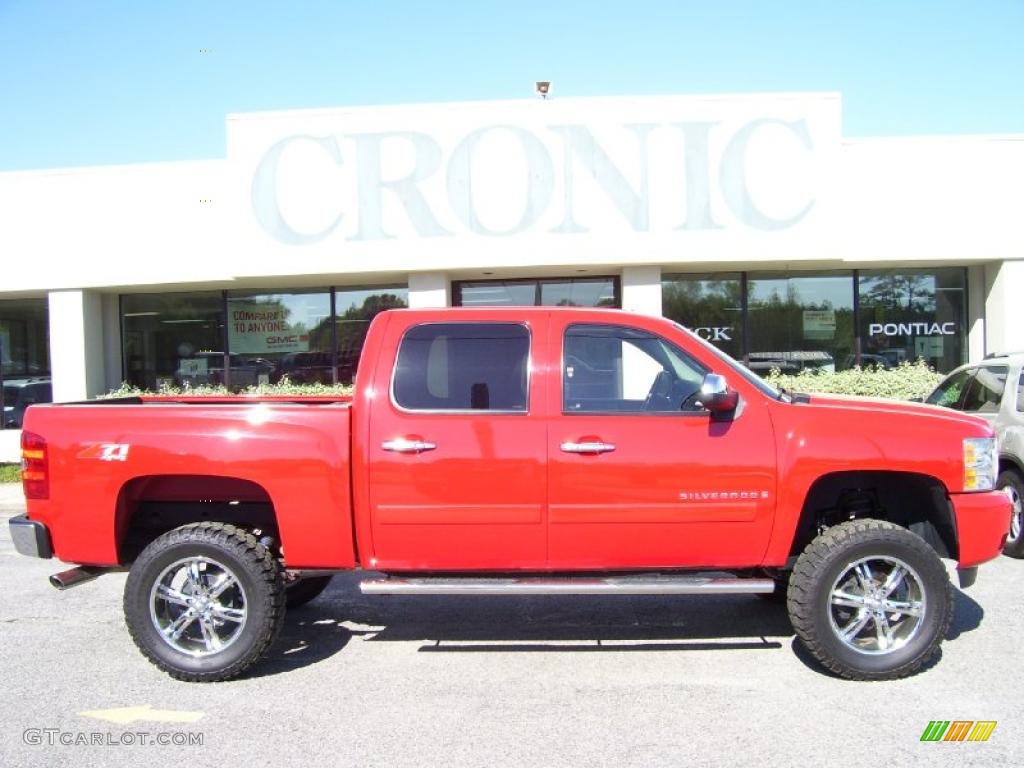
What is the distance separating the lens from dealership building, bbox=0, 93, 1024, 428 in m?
12.3

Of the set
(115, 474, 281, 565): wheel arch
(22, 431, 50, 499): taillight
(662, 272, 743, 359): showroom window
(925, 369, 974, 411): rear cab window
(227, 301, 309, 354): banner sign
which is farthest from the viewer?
(227, 301, 309, 354): banner sign

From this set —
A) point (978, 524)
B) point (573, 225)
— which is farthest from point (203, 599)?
point (573, 225)

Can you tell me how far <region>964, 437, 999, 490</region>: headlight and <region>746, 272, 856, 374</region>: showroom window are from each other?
9.40 metres

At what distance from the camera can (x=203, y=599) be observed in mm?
4570

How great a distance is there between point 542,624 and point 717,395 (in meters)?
2.20

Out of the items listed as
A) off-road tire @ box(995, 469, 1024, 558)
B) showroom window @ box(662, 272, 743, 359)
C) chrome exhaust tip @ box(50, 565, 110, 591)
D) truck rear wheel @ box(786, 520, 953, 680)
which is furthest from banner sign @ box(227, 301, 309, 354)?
truck rear wheel @ box(786, 520, 953, 680)

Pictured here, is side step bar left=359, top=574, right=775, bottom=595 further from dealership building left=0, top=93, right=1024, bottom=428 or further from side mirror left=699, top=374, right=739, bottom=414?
dealership building left=0, top=93, right=1024, bottom=428

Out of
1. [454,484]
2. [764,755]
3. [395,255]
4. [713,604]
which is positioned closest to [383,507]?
[454,484]

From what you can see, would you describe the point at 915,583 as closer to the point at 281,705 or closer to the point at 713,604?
the point at 713,604

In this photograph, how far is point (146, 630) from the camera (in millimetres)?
4527

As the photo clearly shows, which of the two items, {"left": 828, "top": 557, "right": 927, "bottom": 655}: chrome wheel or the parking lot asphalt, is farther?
{"left": 828, "top": 557, "right": 927, "bottom": 655}: chrome wheel

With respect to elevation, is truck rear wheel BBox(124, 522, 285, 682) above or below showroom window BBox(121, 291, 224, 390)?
below

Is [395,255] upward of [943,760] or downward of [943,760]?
upward

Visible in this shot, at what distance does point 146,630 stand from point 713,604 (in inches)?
152
